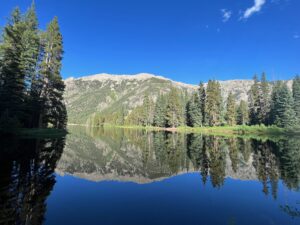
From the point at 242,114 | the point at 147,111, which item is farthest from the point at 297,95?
the point at 147,111

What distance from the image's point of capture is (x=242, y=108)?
9925 cm

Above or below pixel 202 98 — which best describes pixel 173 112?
below

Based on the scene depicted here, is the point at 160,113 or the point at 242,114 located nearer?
the point at 242,114

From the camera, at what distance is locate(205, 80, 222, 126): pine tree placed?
83.9 metres

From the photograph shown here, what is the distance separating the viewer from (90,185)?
1378 cm

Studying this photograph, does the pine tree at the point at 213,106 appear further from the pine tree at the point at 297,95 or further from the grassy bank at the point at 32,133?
the grassy bank at the point at 32,133

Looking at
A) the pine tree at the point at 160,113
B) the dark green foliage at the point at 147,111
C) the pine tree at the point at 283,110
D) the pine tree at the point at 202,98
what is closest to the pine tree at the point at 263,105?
the pine tree at the point at 283,110

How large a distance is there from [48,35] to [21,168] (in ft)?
116

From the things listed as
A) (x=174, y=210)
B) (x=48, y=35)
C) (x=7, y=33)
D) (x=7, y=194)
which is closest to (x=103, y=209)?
(x=174, y=210)

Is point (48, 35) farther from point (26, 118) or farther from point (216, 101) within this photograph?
point (216, 101)

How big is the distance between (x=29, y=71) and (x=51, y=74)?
350 centimetres

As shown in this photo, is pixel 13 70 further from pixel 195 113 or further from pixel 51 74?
pixel 195 113

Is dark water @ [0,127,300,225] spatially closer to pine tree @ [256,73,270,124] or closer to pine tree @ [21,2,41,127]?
pine tree @ [21,2,41,127]

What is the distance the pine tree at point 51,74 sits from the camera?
1560 inches
